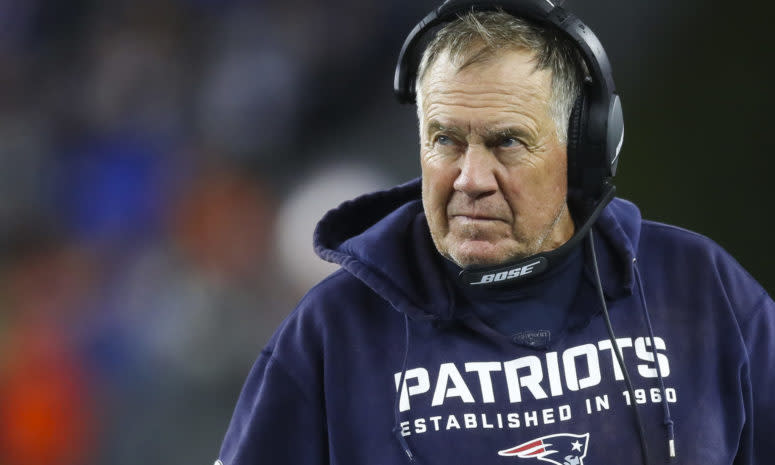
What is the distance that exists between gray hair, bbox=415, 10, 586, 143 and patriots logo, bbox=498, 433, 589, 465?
42cm

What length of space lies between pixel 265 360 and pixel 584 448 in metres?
0.47

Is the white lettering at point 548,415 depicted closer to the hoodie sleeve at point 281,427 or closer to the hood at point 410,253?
the hood at point 410,253

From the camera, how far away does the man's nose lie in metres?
1.25

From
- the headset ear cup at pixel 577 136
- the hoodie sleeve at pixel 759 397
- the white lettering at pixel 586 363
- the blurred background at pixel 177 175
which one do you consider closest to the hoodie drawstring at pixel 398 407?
the white lettering at pixel 586 363

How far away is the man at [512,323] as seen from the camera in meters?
1.27

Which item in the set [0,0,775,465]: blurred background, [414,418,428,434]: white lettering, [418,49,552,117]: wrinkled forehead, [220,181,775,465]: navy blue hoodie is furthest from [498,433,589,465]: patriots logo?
[0,0,775,465]: blurred background

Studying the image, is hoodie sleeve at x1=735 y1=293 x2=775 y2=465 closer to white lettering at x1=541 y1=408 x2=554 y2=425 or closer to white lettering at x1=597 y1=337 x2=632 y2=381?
white lettering at x1=597 y1=337 x2=632 y2=381

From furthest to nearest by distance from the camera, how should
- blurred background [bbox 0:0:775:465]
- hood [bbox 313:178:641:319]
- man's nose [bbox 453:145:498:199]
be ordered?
blurred background [bbox 0:0:775:465]
hood [bbox 313:178:641:319]
man's nose [bbox 453:145:498:199]

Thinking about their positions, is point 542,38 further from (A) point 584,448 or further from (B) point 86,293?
(B) point 86,293

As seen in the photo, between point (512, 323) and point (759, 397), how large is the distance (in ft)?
1.21

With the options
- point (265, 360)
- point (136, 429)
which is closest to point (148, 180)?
point (136, 429)

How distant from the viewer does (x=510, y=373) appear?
1.31m

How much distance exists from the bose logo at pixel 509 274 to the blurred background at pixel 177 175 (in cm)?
177

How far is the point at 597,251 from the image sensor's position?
1424 millimetres
